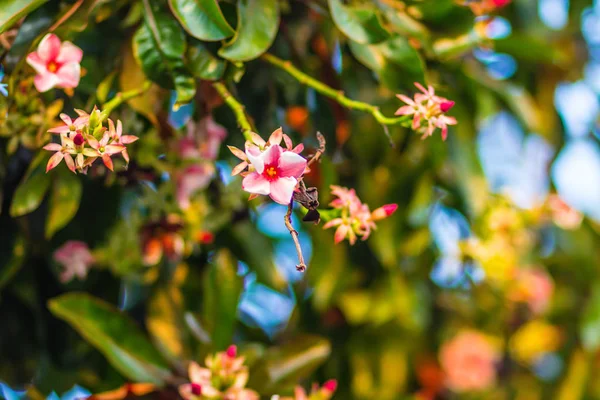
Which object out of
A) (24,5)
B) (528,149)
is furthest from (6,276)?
(528,149)

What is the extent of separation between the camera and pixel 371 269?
44.3 inches

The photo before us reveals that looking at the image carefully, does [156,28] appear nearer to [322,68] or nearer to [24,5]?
[24,5]

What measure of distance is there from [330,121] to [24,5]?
410mm

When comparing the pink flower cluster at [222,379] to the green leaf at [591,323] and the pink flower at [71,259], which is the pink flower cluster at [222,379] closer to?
the pink flower at [71,259]

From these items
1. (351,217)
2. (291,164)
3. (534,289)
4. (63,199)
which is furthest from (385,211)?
(534,289)

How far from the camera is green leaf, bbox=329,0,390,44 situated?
62cm

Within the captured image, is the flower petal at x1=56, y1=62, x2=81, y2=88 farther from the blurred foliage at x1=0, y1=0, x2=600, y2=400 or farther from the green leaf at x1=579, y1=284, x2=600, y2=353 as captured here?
the green leaf at x1=579, y1=284, x2=600, y2=353

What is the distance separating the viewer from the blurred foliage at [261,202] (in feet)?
2.06

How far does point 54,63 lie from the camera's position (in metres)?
0.57

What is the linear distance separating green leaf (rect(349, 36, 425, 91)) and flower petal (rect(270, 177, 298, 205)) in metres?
0.27

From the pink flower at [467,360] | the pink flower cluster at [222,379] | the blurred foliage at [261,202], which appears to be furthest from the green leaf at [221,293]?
the pink flower at [467,360]

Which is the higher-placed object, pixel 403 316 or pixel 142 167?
pixel 142 167

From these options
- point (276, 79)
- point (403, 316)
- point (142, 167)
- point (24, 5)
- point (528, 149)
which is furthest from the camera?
point (528, 149)

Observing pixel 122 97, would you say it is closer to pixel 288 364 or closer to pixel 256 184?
pixel 256 184
